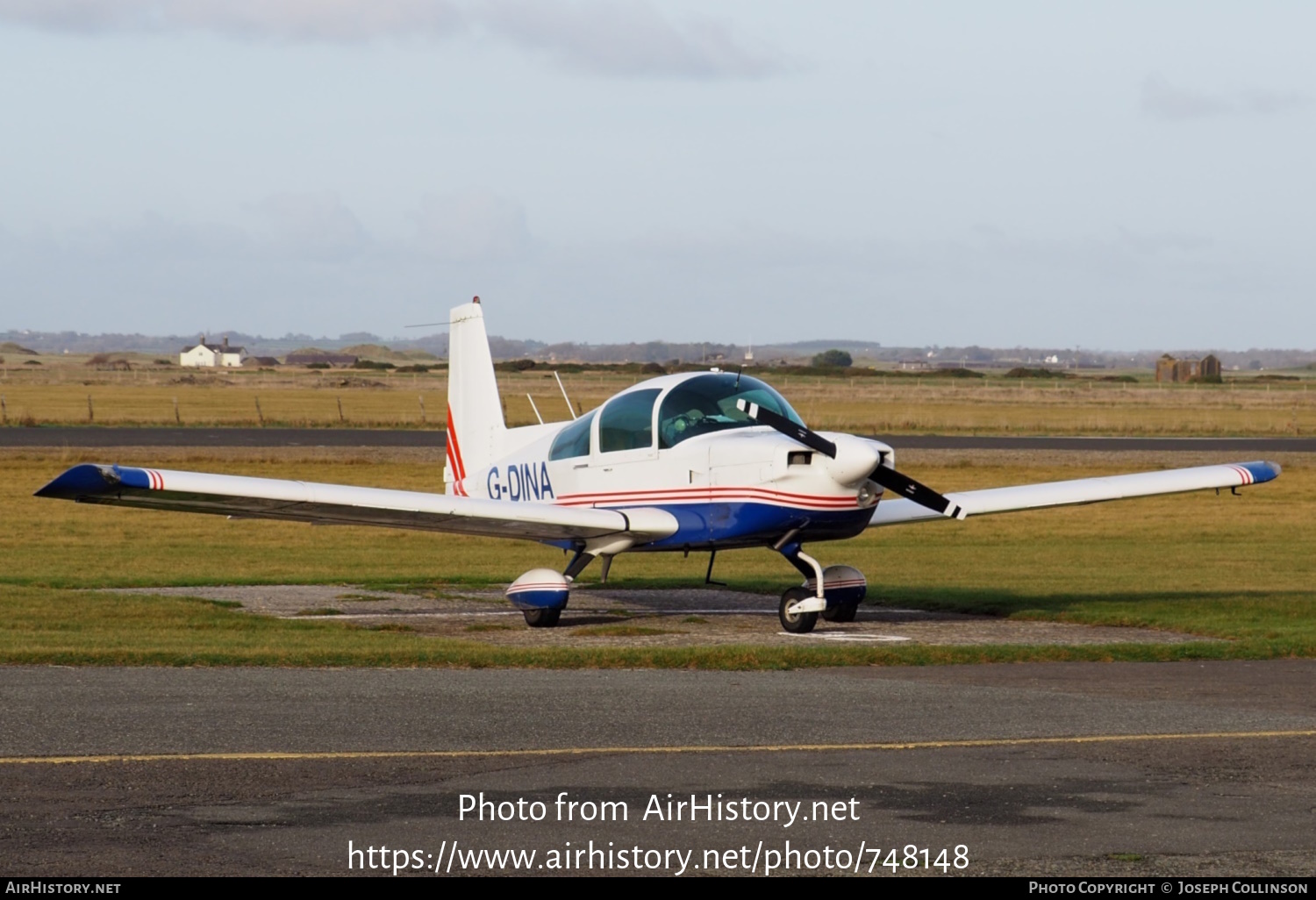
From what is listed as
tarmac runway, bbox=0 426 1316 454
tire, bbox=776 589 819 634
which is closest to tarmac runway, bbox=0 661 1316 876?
tire, bbox=776 589 819 634

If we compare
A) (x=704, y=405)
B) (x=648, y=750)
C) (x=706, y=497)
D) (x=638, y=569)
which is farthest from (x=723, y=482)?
(x=638, y=569)

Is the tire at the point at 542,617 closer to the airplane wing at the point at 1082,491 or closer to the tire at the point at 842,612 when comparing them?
the tire at the point at 842,612

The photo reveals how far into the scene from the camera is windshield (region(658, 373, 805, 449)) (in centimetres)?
1630

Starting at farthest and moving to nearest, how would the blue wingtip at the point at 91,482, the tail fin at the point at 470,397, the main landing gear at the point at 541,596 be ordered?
the tail fin at the point at 470,397, the main landing gear at the point at 541,596, the blue wingtip at the point at 91,482

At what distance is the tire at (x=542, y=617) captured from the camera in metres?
16.6

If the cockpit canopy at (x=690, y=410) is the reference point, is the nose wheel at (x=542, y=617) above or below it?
below

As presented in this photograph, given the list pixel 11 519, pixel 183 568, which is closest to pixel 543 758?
pixel 183 568

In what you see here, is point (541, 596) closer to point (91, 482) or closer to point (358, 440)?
point (91, 482)

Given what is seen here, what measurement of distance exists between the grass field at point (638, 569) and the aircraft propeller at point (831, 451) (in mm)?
2250

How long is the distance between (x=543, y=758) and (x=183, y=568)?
52.7ft

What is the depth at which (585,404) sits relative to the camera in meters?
81.7

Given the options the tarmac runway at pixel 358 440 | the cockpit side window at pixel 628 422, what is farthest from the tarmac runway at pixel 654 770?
the tarmac runway at pixel 358 440

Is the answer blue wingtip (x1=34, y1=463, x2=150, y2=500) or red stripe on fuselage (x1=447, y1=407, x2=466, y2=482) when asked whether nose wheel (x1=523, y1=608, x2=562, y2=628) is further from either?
blue wingtip (x1=34, y1=463, x2=150, y2=500)

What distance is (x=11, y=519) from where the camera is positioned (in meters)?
29.2
